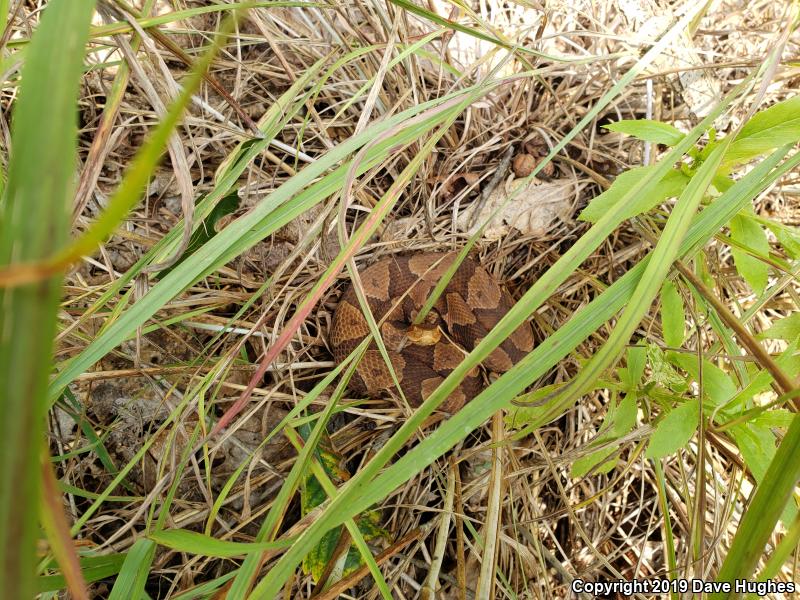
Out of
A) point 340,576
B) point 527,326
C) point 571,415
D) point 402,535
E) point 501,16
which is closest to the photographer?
point 340,576

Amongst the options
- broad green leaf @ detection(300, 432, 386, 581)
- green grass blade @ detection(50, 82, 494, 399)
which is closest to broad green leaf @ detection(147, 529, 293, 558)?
green grass blade @ detection(50, 82, 494, 399)

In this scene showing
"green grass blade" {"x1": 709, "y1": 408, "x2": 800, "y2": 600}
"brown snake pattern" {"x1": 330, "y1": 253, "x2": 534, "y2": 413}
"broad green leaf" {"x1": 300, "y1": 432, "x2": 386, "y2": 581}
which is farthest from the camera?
"brown snake pattern" {"x1": 330, "y1": 253, "x2": 534, "y2": 413}

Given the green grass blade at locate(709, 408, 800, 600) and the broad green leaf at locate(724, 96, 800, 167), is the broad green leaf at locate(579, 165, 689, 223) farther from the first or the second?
the green grass blade at locate(709, 408, 800, 600)

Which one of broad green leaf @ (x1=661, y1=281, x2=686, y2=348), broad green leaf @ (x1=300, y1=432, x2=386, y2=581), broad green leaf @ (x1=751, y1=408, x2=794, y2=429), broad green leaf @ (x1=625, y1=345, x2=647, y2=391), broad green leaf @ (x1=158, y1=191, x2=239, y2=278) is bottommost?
broad green leaf @ (x1=300, y1=432, x2=386, y2=581)

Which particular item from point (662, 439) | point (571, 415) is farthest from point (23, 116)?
point (571, 415)

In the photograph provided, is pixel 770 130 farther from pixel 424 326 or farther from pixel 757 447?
pixel 424 326

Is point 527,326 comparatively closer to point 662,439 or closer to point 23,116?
point 662,439
